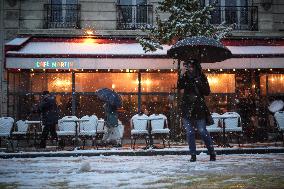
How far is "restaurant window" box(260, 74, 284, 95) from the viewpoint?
589 inches

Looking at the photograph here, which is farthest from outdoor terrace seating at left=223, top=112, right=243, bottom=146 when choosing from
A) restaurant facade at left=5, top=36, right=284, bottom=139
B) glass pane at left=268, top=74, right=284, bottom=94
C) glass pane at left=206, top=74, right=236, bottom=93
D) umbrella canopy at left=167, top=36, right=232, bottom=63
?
glass pane at left=268, top=74, right=284, bottom=94

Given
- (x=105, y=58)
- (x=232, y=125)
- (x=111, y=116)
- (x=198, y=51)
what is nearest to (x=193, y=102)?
(x=198, y=51)

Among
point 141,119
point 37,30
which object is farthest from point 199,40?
point 37,30

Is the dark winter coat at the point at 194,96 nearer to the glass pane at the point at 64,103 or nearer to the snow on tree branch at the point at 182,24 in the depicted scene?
the snow on tree branch at the point at 182,24

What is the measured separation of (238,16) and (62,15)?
629 cm

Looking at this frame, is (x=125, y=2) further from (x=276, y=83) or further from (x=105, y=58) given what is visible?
(x=276, y=83)

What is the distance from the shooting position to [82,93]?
1434 centimetres

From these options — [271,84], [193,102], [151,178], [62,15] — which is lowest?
[151,178]

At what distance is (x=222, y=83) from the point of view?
48.8 ft

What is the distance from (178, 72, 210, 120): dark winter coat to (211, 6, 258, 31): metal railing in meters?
8.53

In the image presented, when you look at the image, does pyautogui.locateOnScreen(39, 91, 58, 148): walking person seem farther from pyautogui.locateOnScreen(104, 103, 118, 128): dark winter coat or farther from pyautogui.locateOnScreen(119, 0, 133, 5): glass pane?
pyautogui.locateOnScreen(119, 0, 133, 5): glass pane

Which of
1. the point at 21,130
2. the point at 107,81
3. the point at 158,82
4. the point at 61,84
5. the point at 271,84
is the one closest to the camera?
the point at 21,130

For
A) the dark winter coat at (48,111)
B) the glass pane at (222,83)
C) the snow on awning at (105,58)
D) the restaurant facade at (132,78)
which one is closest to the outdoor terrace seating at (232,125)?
the snow on awning at (105,58)

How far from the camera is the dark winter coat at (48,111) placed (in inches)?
456
